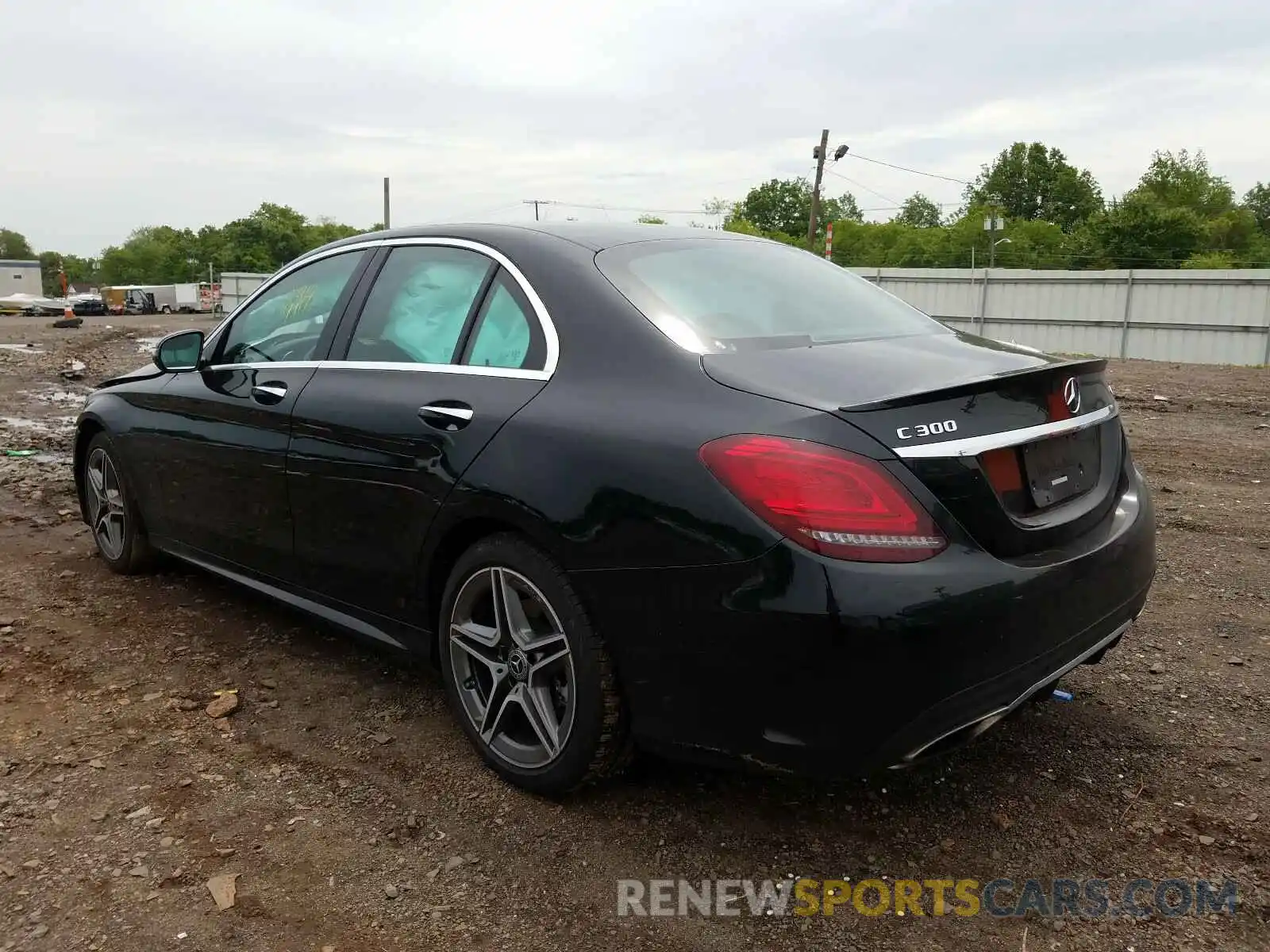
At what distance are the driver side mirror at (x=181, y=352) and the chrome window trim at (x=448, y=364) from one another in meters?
0.18

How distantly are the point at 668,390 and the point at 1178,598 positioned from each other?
2.95 m

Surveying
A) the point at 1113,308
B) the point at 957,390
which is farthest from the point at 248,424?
the point at 1113,308

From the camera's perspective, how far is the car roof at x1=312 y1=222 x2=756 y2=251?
10.0 feet

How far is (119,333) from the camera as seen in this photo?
87.8ft

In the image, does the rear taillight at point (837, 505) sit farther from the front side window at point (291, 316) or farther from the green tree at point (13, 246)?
the green tree at point (13, 246)

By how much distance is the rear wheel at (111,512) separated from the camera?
4543mm

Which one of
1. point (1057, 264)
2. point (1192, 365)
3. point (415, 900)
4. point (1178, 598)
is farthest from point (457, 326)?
point (1057, 264)

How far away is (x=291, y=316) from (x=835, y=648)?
262cm

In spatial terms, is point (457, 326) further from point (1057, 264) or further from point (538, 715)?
point (1057, 264)

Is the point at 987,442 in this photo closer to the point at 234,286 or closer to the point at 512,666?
the point at 512,666

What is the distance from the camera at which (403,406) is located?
2.97 meters

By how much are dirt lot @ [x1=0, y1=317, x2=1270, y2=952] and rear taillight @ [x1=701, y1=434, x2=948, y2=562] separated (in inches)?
31.8

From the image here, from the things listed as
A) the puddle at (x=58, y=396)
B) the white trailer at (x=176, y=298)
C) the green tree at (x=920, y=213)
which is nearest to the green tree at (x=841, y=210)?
the green tree at (x=920, y=213)

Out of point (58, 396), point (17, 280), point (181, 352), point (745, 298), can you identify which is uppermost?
point (17, 280)
